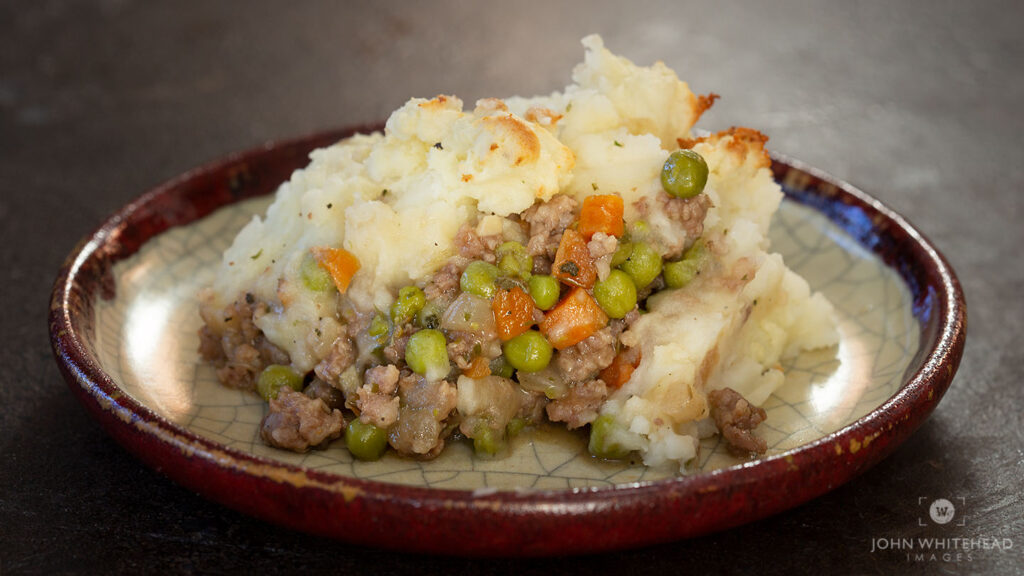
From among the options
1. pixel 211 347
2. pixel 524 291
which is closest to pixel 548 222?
pixel 524 291

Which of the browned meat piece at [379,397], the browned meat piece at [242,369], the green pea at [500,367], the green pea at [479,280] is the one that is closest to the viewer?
the browned meat piece at [379,397]

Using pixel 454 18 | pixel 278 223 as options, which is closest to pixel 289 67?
pixel 454 18

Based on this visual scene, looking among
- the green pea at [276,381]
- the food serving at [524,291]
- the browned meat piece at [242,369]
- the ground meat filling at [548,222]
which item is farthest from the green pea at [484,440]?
the browned meat piece at [242,369]

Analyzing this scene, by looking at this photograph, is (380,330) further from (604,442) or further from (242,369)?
(604,442)

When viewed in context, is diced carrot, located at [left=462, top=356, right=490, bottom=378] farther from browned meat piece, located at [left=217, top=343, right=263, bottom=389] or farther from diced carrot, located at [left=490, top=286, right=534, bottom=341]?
browned meat piece, located at [left=217, top=343, right=263, bottom=389]

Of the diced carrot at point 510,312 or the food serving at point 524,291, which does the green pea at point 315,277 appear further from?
the diced carrot at point 510,312

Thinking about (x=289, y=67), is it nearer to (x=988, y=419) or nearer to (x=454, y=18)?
(x=454, y=18)
